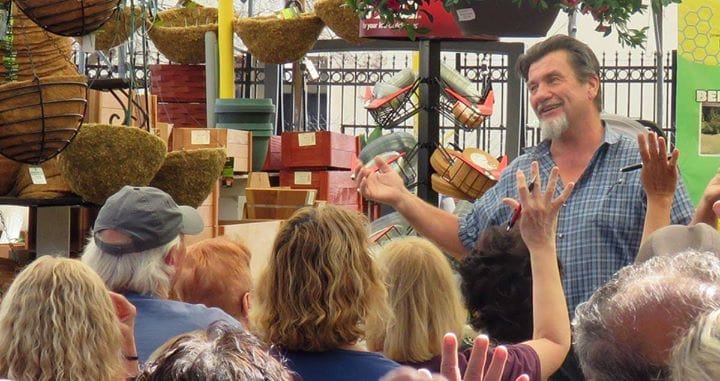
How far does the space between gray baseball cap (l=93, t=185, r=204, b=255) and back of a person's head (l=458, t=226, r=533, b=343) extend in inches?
32.7

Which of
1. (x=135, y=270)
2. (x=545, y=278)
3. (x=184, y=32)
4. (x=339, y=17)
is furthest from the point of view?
(x=184, y=32)

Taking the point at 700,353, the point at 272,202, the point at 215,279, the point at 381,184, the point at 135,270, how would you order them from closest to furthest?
1. the point at 700,353
2. the point at 135,270
3. the point at 215,279
4. the point at 381,184
5. the point at 272,202

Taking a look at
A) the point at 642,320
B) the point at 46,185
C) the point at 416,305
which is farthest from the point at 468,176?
the point at 642,320

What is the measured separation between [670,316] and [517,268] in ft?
3.57

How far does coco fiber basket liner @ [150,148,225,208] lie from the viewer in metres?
3.70

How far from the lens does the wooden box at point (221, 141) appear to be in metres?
5.52

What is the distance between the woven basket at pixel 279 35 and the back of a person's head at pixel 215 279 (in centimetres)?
288

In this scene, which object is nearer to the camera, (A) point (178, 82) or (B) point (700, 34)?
(B) point (700, 34)

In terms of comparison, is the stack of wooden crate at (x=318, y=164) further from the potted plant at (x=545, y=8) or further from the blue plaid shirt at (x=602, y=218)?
the blue plaid shirt at (x=602, y=218)

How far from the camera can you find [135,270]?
2883 mm

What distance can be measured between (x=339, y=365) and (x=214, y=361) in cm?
86

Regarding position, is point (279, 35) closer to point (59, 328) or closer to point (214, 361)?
point (59, 328)

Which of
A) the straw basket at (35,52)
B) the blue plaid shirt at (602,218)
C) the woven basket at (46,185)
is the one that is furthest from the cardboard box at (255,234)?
the blue plaid shirt at (602,218)

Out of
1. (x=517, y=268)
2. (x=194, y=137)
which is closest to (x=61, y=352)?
(x=517, y=268)
